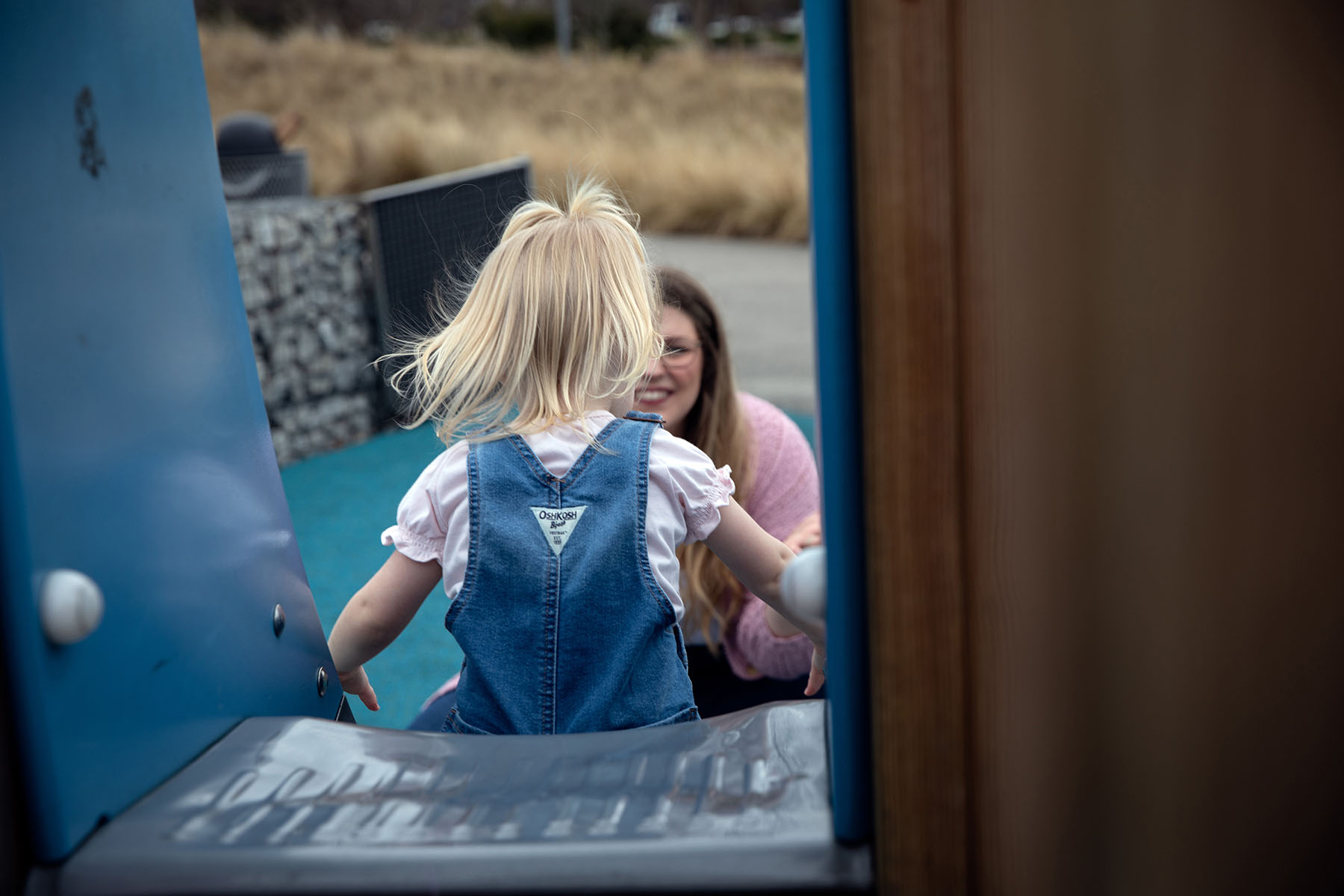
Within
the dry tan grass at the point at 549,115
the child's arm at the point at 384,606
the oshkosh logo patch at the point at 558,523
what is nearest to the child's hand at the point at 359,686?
the child's arm at the point at 384,606

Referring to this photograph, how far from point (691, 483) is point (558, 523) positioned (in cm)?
15

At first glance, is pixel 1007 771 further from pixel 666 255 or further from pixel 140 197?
pixel 666 255

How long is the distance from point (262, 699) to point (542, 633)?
0.99 feet

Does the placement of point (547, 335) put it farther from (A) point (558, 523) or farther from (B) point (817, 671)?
(B) point (817, 671)

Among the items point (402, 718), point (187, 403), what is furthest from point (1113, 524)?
point (402, 718)

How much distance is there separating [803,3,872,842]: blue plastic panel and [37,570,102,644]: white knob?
1.78 feet

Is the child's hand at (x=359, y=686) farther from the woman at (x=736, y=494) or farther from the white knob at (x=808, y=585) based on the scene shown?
the white knob at (x=808, y=585)

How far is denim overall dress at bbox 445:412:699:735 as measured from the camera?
1.22 metres

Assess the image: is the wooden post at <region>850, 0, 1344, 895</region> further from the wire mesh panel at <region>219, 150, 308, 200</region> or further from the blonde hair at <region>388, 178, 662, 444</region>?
the wire mesh panel at <region>219, 150, 308, 200</region>

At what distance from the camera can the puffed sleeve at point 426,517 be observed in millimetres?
1259

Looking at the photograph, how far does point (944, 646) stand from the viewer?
701 mm

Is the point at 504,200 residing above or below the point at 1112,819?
above

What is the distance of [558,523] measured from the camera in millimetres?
1230

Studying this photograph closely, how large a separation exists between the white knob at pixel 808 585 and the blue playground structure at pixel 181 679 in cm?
5
